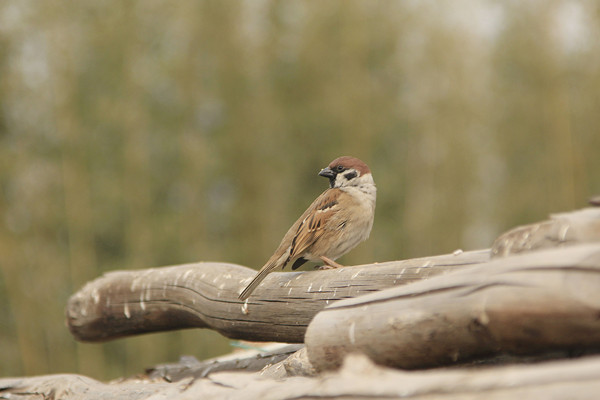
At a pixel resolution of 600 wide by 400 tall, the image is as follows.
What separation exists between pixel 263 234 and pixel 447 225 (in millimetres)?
3008

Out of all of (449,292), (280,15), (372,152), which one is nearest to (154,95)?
(280,15)

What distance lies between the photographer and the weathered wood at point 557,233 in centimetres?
192

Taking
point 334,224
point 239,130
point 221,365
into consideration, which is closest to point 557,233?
point 334,224

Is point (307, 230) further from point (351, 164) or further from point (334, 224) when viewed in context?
point (351, 164)

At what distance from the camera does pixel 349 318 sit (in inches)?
90.4

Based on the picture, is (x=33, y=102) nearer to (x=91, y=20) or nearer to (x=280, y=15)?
(x=91, y=20)

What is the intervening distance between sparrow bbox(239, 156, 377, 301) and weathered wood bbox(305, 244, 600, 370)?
1.11 metres

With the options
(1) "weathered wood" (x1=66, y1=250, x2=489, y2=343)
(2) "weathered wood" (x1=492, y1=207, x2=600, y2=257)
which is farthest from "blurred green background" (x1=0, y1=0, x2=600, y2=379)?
(2) "weathered wood" (x1=492, y1=207, x2=600, y2=257)

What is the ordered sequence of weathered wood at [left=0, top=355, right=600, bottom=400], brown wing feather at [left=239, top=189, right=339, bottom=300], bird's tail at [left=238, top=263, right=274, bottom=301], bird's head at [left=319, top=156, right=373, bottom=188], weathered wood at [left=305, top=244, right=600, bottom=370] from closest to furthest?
weathered wood at [left=0, top=355, right=600, bottom=400], weathered wood at [left=305, top=244, right=600, bottom=370], bird's tail at [left=238, top=263, right=274, bottom=301], brown wing feather at [left=239, top=189, right=339, bottom=300], bird's head at [left=319, top=156, right=373, bottom=188]

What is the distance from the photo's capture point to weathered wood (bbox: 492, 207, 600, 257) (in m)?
1.92

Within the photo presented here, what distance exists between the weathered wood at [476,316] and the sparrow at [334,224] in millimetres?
1114

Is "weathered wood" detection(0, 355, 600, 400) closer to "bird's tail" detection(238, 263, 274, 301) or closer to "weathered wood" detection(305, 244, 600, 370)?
"weathered wood" detection(305, 244, 600, 370)

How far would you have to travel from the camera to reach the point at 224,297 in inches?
134

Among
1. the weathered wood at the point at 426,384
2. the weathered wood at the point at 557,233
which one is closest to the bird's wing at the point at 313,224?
the weathered wood at the point at 426,384
